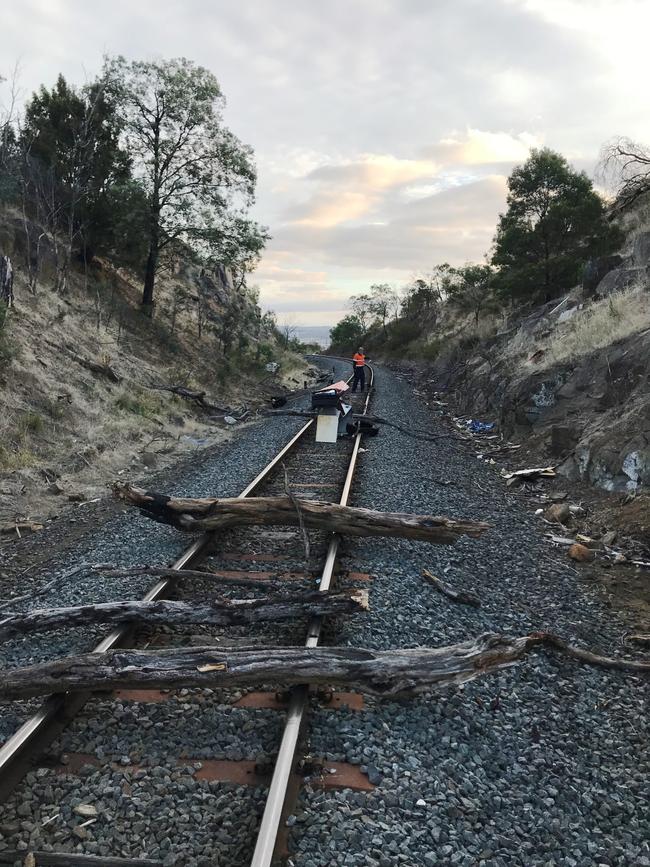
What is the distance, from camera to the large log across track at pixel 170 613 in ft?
13.9

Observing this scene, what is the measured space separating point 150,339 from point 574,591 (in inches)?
773

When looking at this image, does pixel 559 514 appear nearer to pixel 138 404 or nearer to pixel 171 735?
pixel 171 735

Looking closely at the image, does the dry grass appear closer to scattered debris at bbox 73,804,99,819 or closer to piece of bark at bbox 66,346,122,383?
piece of bark at bbox 66,346,122,383

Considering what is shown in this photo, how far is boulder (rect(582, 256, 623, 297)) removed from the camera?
61.5 ft

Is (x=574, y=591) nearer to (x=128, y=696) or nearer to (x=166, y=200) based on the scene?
(x=128, y=696)

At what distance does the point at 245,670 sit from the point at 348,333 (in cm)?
7894

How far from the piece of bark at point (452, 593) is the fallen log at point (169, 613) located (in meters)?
1.14

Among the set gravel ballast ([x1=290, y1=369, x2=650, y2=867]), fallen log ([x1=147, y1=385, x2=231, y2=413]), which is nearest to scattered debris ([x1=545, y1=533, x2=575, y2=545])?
gravel ballast ([x1=290, y1=369, x2=650, y2=867])

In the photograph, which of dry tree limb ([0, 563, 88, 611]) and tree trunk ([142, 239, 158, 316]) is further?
tree trunk ([142, 239, 158, 316])

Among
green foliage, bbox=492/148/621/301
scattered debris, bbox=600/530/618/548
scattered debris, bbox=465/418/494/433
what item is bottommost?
scattered debris, bbox=600/530/618/548

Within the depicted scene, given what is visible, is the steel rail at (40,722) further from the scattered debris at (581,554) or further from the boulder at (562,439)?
the boulder at (562,439)

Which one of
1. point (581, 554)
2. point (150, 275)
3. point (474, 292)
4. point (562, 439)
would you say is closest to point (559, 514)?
point (581, 554)

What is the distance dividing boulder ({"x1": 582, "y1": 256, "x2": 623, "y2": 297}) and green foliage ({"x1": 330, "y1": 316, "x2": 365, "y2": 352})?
57.2m

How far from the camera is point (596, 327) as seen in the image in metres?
14.0
